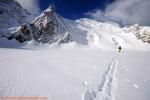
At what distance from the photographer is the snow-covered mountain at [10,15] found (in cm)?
7656

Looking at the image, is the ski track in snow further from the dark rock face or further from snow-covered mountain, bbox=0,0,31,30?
snow-covered mountain, bbox=0,0,31,30

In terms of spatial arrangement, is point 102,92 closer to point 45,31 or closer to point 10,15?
point 45,31

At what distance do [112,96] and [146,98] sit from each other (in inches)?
50.3

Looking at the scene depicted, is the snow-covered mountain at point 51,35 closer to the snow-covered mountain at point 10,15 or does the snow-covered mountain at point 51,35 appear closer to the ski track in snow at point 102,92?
the snow-covered mountain at point 10,15

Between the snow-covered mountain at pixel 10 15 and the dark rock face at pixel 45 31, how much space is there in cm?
1444

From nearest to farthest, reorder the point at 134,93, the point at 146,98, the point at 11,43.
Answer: the point at 146,98
the point at 134,93
the point at 11,43

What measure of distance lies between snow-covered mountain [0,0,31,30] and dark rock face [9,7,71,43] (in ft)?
47.4

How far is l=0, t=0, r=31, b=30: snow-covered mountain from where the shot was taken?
251ft

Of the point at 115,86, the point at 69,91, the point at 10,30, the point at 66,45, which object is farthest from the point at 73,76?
the point at 10,30

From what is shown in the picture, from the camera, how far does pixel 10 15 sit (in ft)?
273

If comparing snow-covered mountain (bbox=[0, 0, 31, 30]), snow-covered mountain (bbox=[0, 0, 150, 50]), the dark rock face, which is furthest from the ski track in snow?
snow-covered mountain (bbox=[0, 0, 31, 30])

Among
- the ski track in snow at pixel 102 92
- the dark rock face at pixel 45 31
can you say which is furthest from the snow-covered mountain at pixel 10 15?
the ski track in snow at pixel 102 92

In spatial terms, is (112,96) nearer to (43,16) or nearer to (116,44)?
(43,16)

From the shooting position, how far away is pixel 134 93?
4980mm
